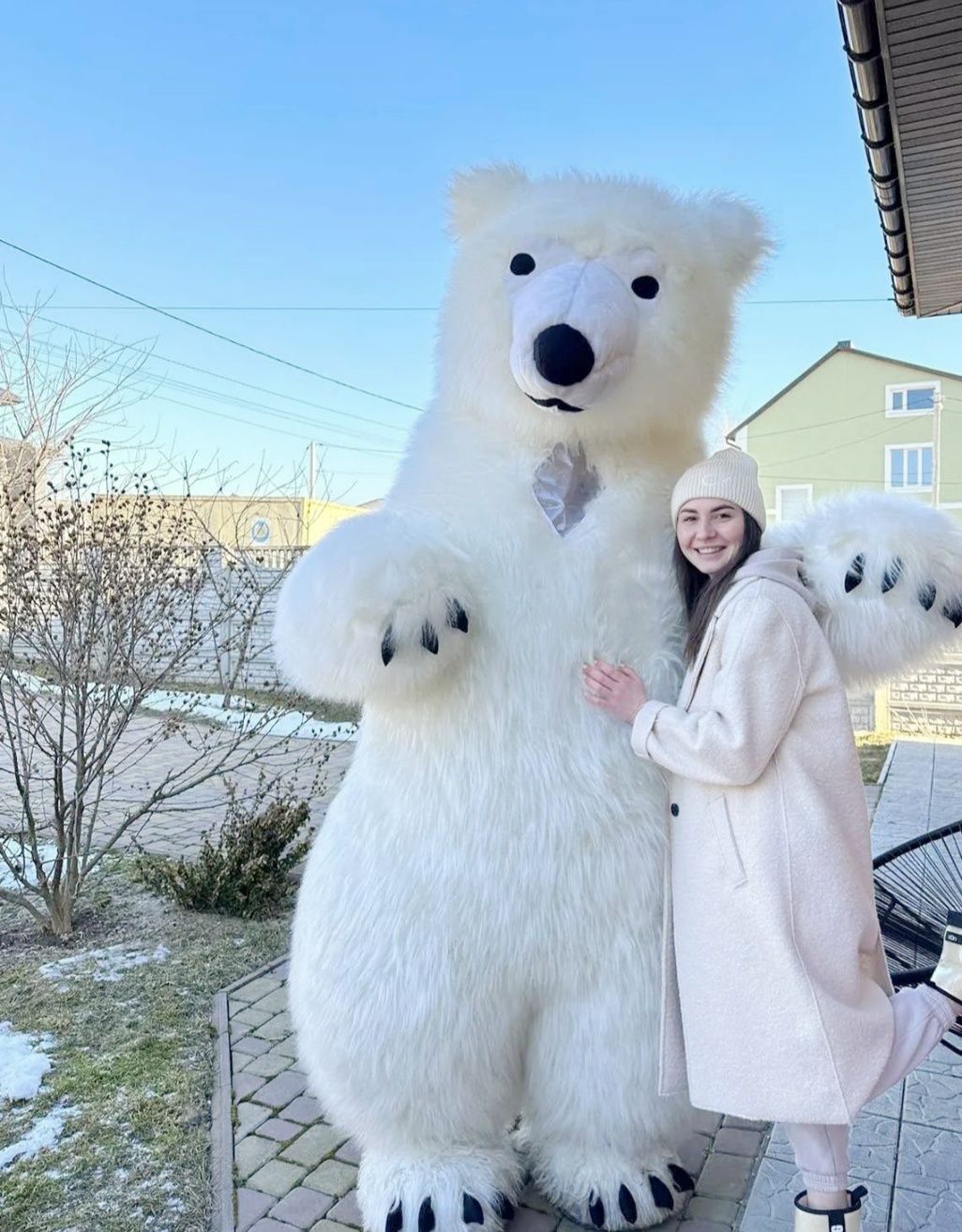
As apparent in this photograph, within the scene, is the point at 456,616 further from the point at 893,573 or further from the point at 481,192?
the point at 481,192

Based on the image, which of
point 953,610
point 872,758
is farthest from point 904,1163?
point 872,758

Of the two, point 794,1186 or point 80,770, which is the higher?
point 80,770

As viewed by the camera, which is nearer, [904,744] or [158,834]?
[158,834]

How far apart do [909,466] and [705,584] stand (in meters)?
20.5

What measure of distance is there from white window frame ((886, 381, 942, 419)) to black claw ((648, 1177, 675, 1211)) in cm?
2041

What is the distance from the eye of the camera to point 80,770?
139 inches

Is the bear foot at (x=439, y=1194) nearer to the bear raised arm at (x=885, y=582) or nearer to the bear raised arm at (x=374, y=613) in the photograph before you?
the bear raised arm at (x=374, y=613)

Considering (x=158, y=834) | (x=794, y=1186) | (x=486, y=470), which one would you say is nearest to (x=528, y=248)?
(x=486, y=470)

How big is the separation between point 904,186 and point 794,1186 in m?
2.84

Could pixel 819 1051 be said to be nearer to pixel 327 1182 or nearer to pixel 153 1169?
pixel 327 1182

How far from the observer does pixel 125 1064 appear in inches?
103

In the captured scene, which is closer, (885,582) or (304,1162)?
(885,582)

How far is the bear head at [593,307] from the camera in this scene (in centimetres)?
159

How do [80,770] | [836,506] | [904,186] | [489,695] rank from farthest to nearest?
[80,770]
[904,186]
[836,506]
[489,695]
